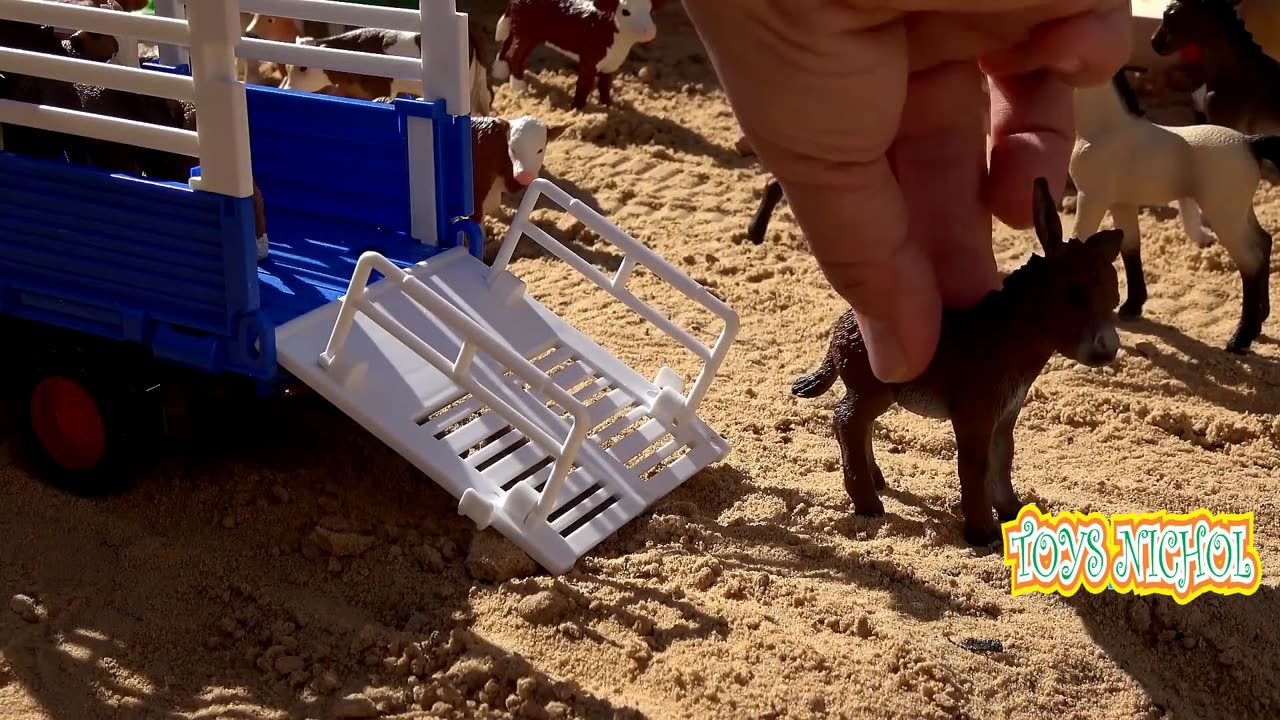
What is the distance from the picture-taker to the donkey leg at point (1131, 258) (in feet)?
16.8

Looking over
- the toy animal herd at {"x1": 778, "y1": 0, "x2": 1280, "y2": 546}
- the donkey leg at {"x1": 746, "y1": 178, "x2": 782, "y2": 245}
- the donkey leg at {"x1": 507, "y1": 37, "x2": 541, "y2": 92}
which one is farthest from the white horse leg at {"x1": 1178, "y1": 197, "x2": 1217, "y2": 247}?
the donkey leg at {"x1": 507, "y1": 37, "x2": 541, "y2": 92}

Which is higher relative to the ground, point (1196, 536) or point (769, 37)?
point (769, 37)

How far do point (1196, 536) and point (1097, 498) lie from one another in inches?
15.7

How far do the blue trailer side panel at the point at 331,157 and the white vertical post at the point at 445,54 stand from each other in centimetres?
16

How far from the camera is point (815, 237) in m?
2.23

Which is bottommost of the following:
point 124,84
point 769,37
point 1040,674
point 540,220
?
point 540,220

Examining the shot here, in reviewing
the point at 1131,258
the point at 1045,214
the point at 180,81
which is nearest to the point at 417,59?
the point at 180,81

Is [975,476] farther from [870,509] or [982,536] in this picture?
[870,509]

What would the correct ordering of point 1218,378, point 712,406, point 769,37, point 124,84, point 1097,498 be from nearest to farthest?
point 769,37, point 124,84, point 1097,498, point 712,406, point 1218,378

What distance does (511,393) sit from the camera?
3.58m

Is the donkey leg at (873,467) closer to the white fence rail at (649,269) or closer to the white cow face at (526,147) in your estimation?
the white fence rail at (649,269)

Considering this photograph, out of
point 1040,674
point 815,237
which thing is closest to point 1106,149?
point 1040,674

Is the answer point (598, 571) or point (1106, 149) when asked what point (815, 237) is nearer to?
point (598, 571)

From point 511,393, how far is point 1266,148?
3007 millimetres
